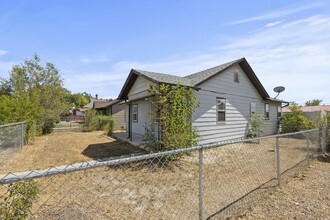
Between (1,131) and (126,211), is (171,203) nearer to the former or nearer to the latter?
(126,211)

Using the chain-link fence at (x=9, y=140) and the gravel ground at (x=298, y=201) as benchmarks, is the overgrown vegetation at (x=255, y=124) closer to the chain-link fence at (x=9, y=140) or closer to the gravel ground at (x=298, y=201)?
the gravel ground at (x=298, y=201)

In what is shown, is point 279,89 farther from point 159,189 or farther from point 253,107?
point 159,189

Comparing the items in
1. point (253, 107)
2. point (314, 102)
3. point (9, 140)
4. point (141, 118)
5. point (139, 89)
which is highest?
point (314, 102)

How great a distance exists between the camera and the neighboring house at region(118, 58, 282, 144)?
33.3ft

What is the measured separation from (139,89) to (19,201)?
10.0 meters

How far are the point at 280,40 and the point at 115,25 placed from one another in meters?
7.82

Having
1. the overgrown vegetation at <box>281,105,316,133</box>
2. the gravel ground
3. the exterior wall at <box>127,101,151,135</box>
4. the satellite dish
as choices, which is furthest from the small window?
the gravel ground

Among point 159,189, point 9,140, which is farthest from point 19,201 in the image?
point 9,140

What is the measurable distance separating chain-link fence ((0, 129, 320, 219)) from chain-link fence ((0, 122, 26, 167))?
9.60 ft

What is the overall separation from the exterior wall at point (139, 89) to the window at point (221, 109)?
410 cm

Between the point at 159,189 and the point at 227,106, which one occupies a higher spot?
the point at 227,106

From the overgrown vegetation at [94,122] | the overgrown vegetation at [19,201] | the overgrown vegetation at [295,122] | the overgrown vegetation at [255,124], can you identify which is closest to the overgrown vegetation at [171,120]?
the overgrown vegetation at [19,201]

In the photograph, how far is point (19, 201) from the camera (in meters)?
2.21

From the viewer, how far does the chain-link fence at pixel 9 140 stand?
22.7 ft
